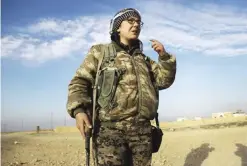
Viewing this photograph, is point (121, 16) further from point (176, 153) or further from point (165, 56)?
point (176, 153)

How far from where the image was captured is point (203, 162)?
828 cm

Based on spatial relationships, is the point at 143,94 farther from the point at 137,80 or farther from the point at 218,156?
the point at 218,156

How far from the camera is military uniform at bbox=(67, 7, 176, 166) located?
302 cm

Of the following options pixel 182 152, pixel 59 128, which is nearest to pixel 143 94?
pixel 182 152

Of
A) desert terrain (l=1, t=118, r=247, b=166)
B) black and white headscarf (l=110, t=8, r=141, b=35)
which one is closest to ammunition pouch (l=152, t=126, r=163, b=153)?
black and white headscarf (l=110, t=8, r=141, b=35)

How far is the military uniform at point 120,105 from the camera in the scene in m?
3.02

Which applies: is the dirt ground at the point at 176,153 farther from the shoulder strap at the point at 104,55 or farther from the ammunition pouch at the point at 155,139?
the shoulder strap at the point at 104,55

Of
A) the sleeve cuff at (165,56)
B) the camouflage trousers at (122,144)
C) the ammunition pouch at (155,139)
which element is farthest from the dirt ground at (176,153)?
the sleeve cuff at (165,56)

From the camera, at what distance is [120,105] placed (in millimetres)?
3031

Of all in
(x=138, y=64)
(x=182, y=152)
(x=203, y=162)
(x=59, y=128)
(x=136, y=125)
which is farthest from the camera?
(x=59, y=128)

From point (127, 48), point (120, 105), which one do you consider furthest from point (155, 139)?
point (127, 48)

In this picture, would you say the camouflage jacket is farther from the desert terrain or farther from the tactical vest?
the desert terrain

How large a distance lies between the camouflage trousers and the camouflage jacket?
10cm

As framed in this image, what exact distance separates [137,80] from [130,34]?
54 centimetres
